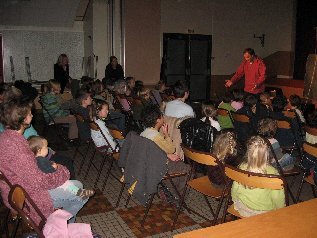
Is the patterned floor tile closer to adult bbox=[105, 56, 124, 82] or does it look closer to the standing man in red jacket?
the standing man in red jacket

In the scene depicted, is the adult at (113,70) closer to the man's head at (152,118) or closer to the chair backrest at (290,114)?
the chair backrest at (290,114)

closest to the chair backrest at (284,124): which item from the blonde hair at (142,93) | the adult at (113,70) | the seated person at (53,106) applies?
the blonde hair at (142,93)

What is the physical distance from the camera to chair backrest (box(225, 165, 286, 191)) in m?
2.34

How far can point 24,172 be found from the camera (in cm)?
246

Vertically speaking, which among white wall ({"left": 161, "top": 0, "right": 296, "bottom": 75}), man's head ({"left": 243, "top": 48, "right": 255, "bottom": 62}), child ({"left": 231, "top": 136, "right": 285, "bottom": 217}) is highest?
white wall ({"left": 161, "top": 0, "right": 296, "bottom": 75})

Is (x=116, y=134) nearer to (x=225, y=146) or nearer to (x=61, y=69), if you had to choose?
(x=225, y=146)

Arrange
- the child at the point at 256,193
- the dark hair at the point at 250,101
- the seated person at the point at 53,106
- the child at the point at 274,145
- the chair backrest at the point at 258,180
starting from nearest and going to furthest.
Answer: the chair backrest at the point at 258,180
the child at the point at 256,193
the child at the point at 274,145
the dark hair at the point at 250,101
the seated person at the point at 53,106

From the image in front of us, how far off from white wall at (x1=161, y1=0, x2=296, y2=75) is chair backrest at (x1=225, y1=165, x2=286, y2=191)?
26.8 ft

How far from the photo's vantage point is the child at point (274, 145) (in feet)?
11.4

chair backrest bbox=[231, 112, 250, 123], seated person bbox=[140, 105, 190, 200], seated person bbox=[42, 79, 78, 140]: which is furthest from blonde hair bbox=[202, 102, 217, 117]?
seated person bbox=[42, 79, 78, 140]

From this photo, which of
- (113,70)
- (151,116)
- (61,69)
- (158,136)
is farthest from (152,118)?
(61,69)

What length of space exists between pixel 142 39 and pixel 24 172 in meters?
7.88

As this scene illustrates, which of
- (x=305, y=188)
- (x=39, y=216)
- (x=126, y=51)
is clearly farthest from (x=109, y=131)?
(x=126, y=51)

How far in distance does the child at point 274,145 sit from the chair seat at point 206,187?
658mm
